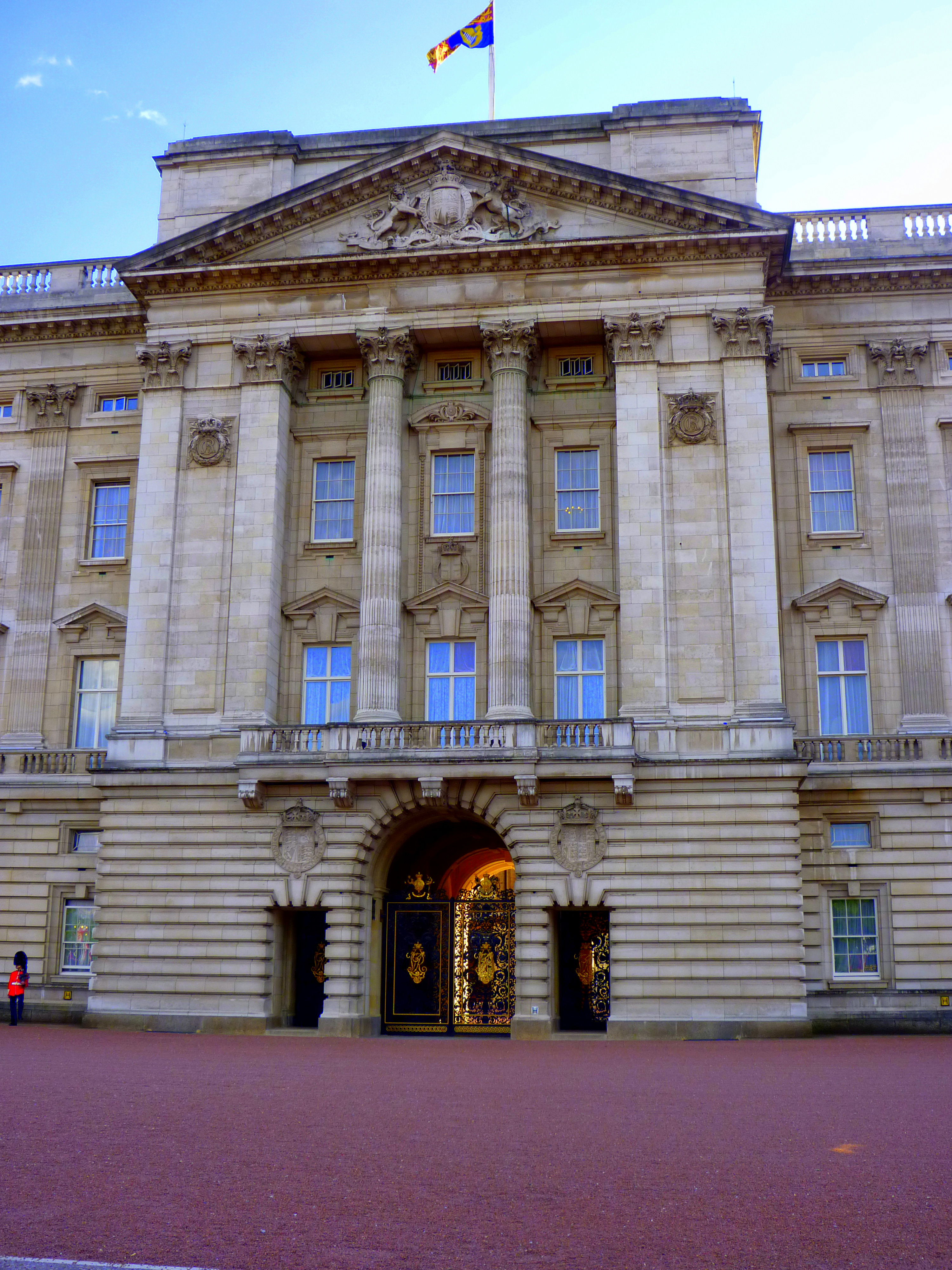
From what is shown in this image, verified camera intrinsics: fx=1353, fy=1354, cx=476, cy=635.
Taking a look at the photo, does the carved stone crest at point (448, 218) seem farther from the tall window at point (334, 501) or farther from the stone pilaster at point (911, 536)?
the stone pilaster at point (911, 536)

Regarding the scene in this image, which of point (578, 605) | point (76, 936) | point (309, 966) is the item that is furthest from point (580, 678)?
point (76, 936)

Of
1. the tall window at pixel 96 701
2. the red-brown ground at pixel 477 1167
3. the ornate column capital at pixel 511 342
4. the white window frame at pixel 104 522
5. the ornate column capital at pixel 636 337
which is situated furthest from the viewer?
the white window frame at pixel 104 522

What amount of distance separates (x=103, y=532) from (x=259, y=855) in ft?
41.5

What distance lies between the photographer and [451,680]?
122ft

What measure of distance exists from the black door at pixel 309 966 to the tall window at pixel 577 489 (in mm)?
12710

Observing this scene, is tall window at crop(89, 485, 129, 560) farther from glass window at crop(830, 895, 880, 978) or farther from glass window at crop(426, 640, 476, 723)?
glass window at crop(830, 895, 880, 978)

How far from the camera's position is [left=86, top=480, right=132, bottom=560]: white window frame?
41.4 m

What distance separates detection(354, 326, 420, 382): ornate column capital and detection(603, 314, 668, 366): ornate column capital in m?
5.64

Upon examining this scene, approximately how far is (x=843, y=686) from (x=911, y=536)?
4.63 meters

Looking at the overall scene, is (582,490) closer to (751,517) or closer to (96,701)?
(751,517)

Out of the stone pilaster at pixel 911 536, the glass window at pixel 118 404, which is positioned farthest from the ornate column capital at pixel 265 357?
the stone pilaster at pixel 911 536

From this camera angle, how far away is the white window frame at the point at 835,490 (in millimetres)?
38406

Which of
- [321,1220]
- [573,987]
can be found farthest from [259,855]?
[321,1220]

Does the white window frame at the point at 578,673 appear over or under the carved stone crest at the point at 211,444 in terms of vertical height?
under
